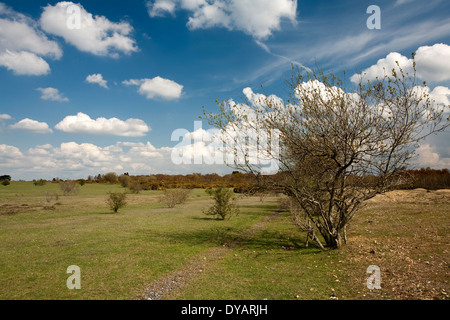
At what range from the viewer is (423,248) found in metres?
11.2

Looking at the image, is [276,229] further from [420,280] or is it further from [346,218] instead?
[420,280]

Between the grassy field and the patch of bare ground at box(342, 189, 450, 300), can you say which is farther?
the grassy field

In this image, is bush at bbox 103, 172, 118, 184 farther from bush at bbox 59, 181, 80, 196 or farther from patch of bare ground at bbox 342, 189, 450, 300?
patch of bare ground at bbox 342, 189, 450, 300

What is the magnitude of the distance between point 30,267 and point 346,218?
14342mm

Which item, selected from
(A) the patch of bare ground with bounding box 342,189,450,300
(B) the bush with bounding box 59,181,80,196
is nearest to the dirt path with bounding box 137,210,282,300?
(A) the patch of bare ground with bounding box 342,189,450,300

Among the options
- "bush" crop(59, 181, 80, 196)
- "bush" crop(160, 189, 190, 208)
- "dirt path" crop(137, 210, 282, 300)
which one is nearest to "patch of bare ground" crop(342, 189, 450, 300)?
"dirt path" crop(137, 210, 282, 300)

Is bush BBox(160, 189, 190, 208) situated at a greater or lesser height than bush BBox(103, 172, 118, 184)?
lesser

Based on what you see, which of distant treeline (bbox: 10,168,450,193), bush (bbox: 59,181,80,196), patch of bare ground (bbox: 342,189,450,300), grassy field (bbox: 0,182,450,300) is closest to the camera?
patch of bare ground (bbox: 342,189,450,300)

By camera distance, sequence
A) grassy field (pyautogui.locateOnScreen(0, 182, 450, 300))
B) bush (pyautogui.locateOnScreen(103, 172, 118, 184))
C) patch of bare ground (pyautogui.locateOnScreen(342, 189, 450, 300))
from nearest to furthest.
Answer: patch of bare ground (pyautogui.locateOnScreen(342, 189, 450, 300)) < grassy field (pyautogui.locateOnScreen(0, 182, 450, 300)) < bush (pyautogui.locateOnScreen(103, 172, 118, 184))

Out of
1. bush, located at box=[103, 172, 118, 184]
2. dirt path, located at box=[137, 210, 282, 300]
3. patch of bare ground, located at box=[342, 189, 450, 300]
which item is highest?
bush, located at box=[103, 172, 118, 184]

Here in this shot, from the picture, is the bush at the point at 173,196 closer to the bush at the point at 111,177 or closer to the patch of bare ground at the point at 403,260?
the patch of bare ground at the point at 403,260

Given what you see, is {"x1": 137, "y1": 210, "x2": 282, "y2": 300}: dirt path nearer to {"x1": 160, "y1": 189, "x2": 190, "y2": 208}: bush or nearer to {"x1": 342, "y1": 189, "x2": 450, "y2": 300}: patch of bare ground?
{"x1": 342, "y1": 189, "x2": 450, "y2": 300}: patch of bare ground

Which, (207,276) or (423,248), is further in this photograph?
(423,248)
